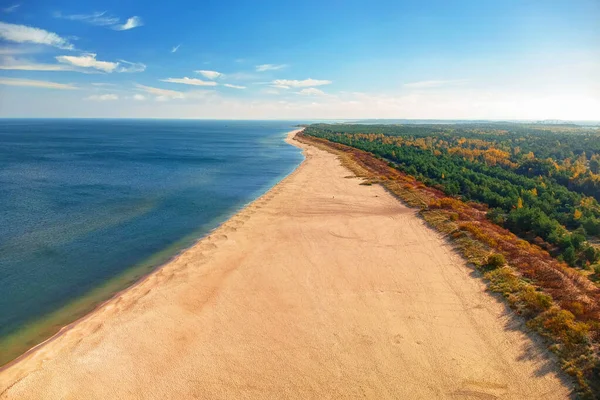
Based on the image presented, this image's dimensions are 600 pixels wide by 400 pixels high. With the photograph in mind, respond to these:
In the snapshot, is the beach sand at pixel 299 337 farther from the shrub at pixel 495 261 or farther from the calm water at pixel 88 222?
the calm water at pixel 88 222

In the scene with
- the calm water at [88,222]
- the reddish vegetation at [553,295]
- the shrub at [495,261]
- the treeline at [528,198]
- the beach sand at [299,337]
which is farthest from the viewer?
the treeline at [528,198]

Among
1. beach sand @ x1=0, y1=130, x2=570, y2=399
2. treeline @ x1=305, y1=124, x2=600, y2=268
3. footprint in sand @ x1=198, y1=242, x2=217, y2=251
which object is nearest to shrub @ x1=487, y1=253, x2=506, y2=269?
beach sand @ x1=0, y1=130, x2=570, y2=399

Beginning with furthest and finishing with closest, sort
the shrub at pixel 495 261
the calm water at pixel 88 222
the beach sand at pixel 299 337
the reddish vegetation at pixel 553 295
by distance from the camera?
the shrub at pixel 495 261
the calm water at pixel 88 222
the reddish vegetation at pixel 553 295
the beach sand at pixel 299 337

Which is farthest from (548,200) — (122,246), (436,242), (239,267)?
(122,246)

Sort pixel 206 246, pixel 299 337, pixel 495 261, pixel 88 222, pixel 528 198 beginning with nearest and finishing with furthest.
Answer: pixel 299 337
pixel 495 261
pixel 206 246
pixel 88 222
pixel 528 198

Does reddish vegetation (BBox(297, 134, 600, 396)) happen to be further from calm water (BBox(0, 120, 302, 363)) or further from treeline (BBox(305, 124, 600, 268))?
calm water (BBox(0, 120, 302, 363))

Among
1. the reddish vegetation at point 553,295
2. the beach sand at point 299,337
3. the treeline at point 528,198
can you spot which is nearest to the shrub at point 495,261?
the reddish vegetation at point 553,295

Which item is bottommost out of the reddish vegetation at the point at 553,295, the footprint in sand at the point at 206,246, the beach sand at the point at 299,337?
the beach sand at the point at 299,337

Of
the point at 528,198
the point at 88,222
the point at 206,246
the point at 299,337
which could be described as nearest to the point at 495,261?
the point at 299,337

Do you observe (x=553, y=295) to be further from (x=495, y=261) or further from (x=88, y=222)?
(x=88, y=222)
